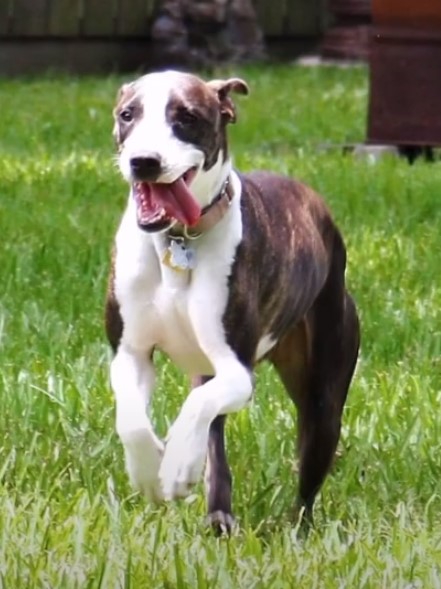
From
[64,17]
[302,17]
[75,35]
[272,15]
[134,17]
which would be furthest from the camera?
[302,17]

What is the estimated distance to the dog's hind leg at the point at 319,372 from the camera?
14.8ft

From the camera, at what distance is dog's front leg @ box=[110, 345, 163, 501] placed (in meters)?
3.86

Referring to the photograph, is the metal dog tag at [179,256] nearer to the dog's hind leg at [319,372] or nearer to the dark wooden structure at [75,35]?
the dog's hind leg at [319,372]

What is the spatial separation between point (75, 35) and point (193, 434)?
525 inches

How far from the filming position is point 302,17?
18672mm

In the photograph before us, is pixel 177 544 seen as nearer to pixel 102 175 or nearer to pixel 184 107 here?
pixel 184 107

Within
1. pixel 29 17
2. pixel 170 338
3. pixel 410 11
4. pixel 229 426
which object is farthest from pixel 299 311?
pixel 29 17

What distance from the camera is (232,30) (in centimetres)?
1764

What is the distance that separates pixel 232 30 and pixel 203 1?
81cm

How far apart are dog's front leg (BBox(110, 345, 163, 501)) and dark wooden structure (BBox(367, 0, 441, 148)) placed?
6125 millimetres

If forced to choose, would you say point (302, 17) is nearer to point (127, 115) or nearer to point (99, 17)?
point (99, 17)

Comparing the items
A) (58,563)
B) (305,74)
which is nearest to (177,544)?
(58,563)

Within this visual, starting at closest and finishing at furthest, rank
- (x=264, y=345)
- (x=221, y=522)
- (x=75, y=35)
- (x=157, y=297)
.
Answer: (x=157, y=297), (x=221, y=522), (x=264, y=345), (x=75, y=35)

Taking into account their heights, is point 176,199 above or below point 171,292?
above
